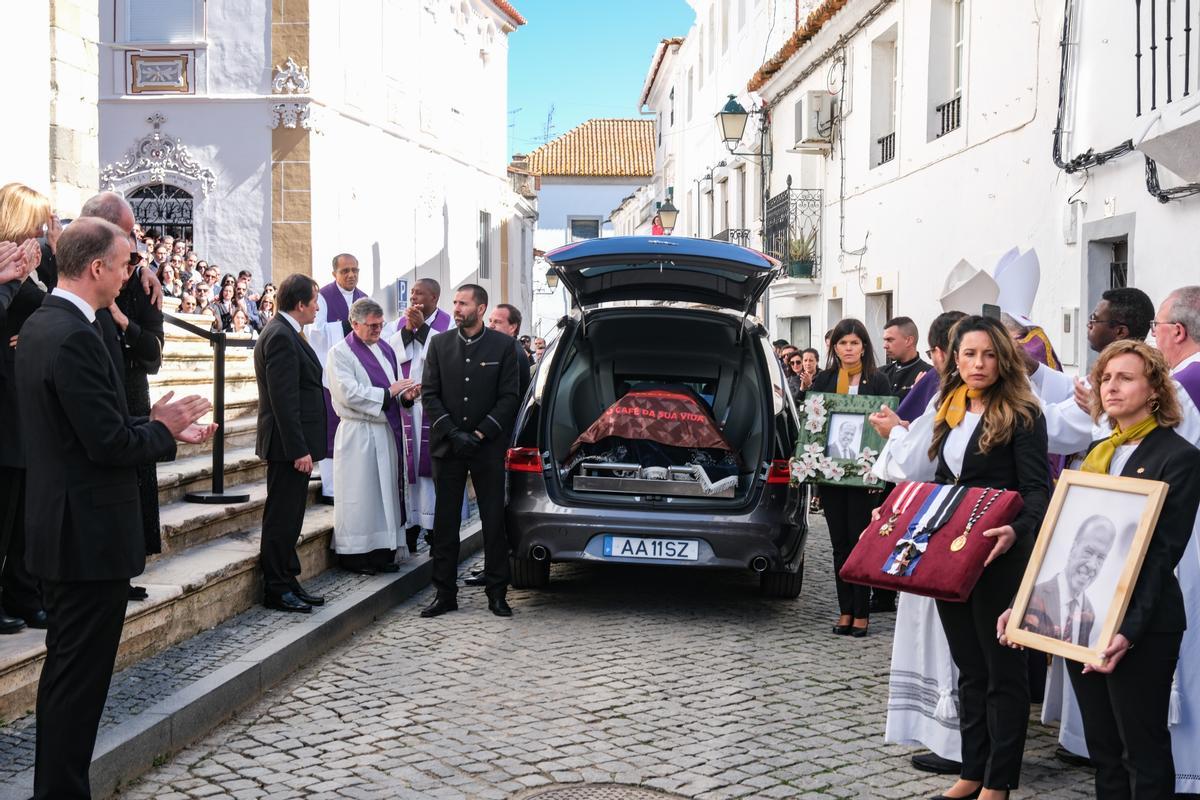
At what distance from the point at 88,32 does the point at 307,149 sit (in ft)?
33.4

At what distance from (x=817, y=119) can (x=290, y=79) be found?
28.0ft

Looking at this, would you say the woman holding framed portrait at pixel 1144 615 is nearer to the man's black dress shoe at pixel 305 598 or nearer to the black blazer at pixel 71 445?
the black blazer at pixel 71 445

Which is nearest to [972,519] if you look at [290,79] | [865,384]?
[865,384]

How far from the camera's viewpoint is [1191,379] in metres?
4.53

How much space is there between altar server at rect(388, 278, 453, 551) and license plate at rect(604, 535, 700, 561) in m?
2.00

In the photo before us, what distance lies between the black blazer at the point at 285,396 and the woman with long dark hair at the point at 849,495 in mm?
3046

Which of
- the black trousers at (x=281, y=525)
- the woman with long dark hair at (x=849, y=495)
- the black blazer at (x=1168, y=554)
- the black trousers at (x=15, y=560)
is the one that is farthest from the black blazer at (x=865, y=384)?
the black trousers at (x=15, y=560)

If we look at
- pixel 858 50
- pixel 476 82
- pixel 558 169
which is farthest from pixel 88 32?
pixel 558 169

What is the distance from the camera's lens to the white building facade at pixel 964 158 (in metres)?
8.96

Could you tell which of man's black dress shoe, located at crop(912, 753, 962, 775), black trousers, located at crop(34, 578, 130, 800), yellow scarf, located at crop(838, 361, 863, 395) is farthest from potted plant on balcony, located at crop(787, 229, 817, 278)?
black trousers, located at crop(34, 578, 130, 800)

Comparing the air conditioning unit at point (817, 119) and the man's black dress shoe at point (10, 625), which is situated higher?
the air conditioning unit at point (817, 119)

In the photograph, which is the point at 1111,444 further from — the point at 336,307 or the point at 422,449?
the point at 336,307

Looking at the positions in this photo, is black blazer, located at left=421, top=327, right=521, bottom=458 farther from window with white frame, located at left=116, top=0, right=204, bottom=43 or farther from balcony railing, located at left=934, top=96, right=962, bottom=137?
window with white frame, located at left=116, top=0, right=204, bottom=43

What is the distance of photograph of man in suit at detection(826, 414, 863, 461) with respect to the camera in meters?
7.10
